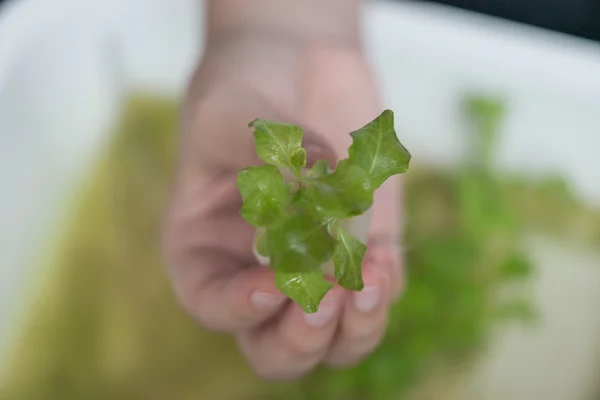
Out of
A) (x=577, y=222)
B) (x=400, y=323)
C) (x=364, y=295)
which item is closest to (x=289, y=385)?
(x=400, y=323)

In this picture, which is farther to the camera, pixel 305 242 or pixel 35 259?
pixel 35 259

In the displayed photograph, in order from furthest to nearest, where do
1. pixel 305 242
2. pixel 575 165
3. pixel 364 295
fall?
pixel 575 165 < pixel 364 295 < pixel 305 242

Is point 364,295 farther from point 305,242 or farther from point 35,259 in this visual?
point 35,259

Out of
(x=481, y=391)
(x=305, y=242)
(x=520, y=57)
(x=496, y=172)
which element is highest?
(x=305, y=242)

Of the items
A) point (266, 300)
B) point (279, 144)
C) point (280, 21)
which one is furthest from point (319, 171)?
point (280, 21)

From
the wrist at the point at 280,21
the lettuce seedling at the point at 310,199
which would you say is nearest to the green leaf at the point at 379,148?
the lettuce seedling at the point at 310,199

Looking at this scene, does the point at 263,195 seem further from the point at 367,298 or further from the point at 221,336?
the point at 221,336

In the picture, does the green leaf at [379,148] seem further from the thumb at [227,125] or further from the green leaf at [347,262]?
the thumb at [227,125]
